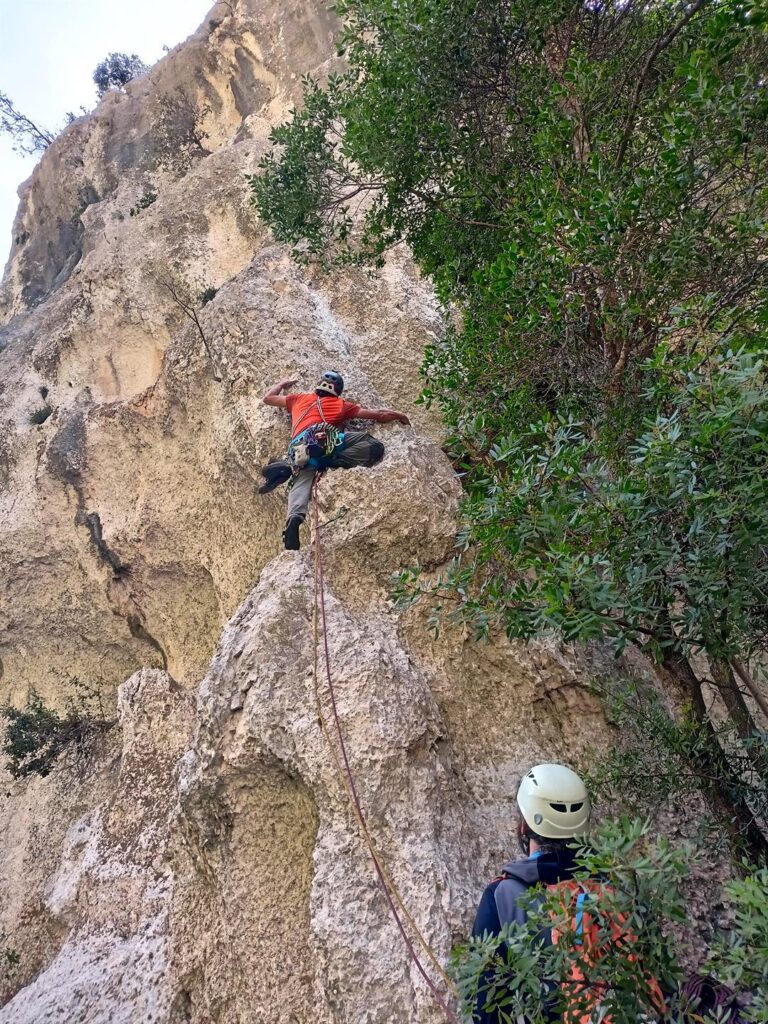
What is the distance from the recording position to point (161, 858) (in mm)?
7980

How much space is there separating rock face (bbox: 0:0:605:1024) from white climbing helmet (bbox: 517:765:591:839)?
4.30 ft

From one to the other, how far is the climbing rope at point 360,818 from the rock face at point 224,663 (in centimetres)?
6

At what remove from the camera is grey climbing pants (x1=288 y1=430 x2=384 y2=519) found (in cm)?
806

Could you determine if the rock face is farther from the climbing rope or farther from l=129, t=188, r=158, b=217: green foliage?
l=129, t=188, r=158, b=217: green foliage

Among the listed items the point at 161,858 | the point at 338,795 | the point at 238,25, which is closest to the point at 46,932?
the point at 161,858

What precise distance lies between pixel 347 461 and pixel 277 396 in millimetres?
1567

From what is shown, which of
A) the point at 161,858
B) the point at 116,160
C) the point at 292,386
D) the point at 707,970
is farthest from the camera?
the point at 116,160

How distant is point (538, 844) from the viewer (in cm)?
394

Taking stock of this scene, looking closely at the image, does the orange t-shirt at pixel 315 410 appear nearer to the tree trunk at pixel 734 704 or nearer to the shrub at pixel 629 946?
Answer: the tree trunk at pixel 734 704

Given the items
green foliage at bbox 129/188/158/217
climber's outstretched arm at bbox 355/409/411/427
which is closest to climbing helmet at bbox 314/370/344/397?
climber's outstretched arm at bbox 355/409/411/427

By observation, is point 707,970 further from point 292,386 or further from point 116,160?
point 116,160

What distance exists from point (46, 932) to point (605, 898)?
9.03 meters

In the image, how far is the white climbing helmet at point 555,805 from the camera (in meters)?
3.96

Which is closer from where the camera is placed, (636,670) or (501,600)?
(501,600)
